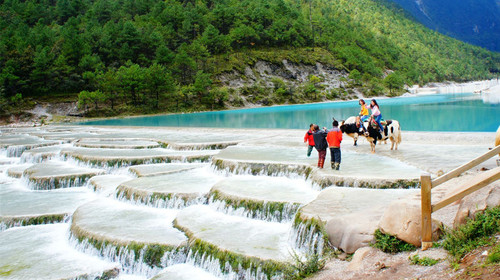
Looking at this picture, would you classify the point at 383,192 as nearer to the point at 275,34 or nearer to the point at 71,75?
the point at 71,75

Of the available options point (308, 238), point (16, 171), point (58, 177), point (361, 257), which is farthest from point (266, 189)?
point (16, 171)

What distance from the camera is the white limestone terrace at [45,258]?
1048 cm

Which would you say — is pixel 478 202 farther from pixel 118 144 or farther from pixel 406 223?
pixel 118 144

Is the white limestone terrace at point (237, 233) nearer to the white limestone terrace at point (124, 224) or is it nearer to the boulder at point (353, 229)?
the white limestone terrace at point (124, 224)

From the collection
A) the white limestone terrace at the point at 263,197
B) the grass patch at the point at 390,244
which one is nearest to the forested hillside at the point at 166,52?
the white limestone terrace at the point at 263,197

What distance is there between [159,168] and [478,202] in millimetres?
14879

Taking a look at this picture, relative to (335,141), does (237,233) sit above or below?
below

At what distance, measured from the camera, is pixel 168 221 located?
13.2 meters

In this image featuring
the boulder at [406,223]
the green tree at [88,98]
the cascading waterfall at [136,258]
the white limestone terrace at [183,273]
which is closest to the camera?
the boulder at [406,223]

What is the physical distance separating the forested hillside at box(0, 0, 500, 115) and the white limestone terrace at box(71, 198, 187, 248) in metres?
54.5

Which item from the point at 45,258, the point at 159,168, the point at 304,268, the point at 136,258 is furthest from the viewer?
the point at 159,168

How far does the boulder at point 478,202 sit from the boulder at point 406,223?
511 millimetres

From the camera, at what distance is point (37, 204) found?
16.3m

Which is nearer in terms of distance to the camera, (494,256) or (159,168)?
(494,256)
